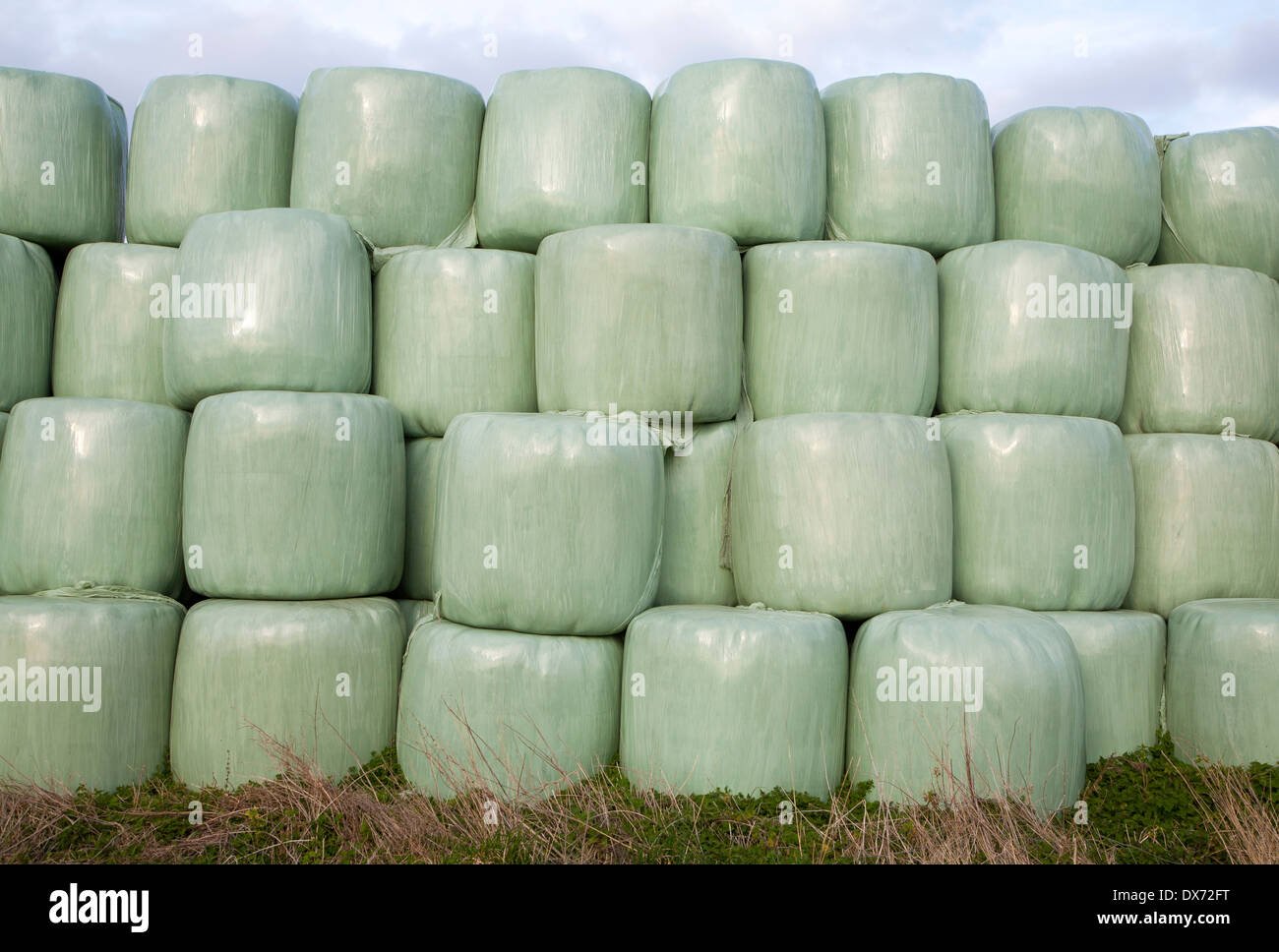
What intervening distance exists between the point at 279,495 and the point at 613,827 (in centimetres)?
143

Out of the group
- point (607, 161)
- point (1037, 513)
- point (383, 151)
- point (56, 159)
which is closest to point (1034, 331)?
point (1037, 513)

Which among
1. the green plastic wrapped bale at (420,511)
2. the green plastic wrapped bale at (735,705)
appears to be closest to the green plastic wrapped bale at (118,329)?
the green plastic wrapped bale at (420,511)

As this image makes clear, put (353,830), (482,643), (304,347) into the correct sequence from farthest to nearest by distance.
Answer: (304,347) → (482,643) → (353,830)

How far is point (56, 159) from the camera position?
3.94 metres

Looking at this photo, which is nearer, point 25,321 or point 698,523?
point 698,523

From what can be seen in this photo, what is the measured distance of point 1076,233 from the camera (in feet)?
13.3

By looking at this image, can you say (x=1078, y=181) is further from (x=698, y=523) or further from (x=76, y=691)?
(x=76, y=691)

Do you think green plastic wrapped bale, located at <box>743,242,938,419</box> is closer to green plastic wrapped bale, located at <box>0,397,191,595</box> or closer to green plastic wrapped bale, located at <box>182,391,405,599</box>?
green plastic wrapped bale, located at <box>182,391,405,599</box>

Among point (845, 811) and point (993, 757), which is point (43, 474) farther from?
point (993, 757)

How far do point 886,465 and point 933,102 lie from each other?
4.61ft

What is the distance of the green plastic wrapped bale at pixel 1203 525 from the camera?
387 cm

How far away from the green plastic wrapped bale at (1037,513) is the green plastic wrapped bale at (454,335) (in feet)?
5.05

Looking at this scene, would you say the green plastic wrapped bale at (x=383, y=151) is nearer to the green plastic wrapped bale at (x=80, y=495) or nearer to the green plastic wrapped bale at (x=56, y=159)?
the green plastic wrapped bale at (x=56, y=159)

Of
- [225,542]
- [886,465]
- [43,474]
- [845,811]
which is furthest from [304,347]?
[845,811]
